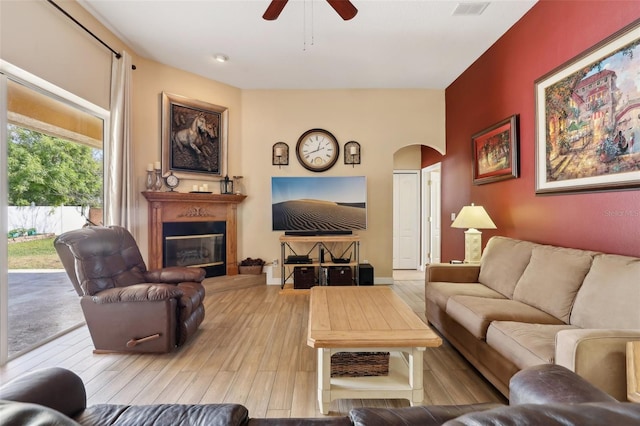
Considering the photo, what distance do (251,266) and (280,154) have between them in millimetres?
1888

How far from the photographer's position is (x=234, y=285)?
4.38 metres

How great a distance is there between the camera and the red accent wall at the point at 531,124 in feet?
6.73

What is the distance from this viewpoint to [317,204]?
14.6 feet

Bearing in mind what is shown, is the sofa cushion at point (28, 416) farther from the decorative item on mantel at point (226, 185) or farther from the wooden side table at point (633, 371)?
the decorative item on mantel at point (226, 185)

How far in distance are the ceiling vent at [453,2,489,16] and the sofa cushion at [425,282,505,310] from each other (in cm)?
271

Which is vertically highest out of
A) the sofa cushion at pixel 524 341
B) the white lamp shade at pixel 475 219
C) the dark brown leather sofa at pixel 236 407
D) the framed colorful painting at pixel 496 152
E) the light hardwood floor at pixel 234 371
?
the framed colorful painting at pixel 496 152

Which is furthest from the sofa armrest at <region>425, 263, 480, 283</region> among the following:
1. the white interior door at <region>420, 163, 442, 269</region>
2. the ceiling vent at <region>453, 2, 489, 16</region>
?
the white interior door at <region>420, 163, 442, 269</region>

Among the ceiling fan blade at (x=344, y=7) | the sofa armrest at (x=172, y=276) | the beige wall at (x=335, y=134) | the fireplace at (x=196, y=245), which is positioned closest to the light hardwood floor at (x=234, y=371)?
the sofa armrest at (x=172, y=276)

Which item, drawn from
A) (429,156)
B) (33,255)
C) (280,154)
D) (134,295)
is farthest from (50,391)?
(429,156)

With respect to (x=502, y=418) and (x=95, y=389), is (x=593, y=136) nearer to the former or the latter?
(x=502, y=418)

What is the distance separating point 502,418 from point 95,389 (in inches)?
97.3

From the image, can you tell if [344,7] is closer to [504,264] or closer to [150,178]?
[504,264]

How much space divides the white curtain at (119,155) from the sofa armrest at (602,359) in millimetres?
3947

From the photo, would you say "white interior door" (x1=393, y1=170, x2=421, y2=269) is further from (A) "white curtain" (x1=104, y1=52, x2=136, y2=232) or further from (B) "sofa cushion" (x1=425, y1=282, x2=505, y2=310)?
(A) "white curtain" (x1=104, y1=52, x2=136, y2=232)
